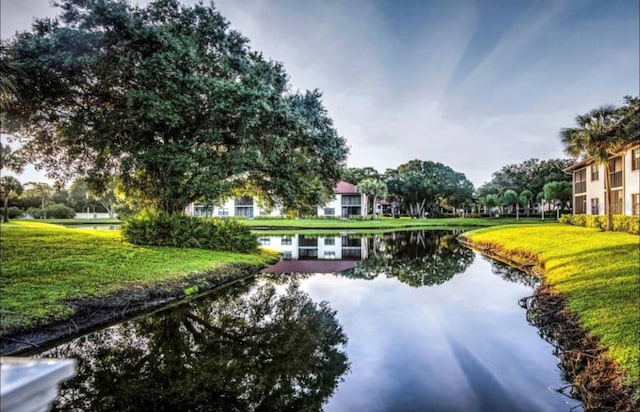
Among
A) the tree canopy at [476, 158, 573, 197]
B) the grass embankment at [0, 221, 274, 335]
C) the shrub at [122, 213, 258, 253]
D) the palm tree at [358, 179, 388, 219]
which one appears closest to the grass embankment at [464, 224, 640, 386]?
the grass embankment at [0, 221, 274, 335]

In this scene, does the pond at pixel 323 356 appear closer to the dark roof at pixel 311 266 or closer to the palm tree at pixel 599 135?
the dark roof at pixel 311 266

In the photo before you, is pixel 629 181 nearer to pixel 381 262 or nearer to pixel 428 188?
pixel 381 262

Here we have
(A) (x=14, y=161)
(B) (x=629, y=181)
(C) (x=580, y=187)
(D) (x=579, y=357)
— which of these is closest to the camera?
(D) (x=579, y=357)

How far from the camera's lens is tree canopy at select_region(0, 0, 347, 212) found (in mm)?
13211

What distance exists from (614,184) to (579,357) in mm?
26340

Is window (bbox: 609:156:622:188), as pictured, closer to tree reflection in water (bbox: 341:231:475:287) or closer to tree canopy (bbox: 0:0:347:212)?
tree reflection in water (bbox: 341:231:475:287)

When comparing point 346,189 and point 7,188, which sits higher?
point 346,189

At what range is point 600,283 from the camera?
31.8 ft

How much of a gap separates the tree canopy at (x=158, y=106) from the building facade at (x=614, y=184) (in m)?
19.4

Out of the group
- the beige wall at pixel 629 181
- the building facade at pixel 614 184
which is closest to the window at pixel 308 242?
the building facade at pixel 614 184

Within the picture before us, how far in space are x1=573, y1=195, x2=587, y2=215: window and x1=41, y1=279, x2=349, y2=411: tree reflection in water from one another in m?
32.5

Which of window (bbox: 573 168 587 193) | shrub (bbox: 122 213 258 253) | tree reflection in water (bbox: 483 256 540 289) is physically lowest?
tree reflection in water (bbox: 483 256 540 289)

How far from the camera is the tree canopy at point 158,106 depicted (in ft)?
43.3

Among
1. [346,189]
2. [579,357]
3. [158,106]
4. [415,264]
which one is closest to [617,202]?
[415,264]
